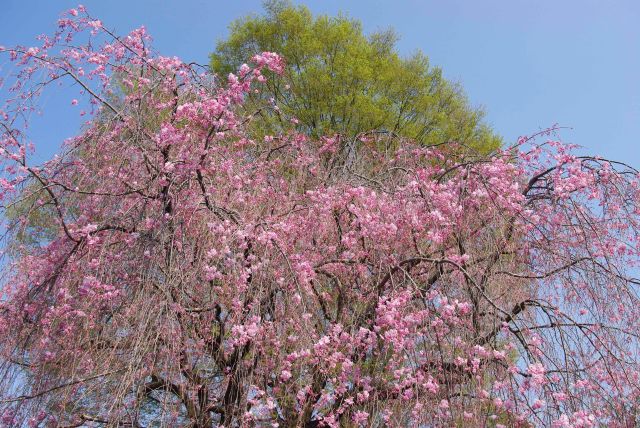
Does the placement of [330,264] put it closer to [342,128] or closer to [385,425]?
[385,425]

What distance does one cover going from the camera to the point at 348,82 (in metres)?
10.9

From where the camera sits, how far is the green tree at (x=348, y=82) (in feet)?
35.3

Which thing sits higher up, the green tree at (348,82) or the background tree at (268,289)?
Result: the green tree at (348,82)

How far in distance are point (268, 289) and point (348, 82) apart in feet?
25.7

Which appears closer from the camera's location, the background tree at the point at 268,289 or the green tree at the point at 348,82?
the background tree at the point at 268,289

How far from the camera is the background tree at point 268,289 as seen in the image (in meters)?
3.17

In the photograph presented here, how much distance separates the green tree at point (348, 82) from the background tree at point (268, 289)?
246 inches

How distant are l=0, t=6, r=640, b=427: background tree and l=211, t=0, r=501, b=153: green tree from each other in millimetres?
6260

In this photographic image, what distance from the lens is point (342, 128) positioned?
10695 mm

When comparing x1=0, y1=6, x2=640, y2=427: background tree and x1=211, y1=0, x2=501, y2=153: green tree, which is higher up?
x1=211, y1=0, x2=501, y2=153: green tree

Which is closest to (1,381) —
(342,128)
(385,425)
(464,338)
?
(385,425)

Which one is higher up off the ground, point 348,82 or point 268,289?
point 348,82

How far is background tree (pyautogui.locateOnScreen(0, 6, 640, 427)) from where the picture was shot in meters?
3.17

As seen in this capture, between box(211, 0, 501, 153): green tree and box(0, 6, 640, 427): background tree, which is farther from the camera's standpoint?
box(211, 0, 501, 153): green tree
